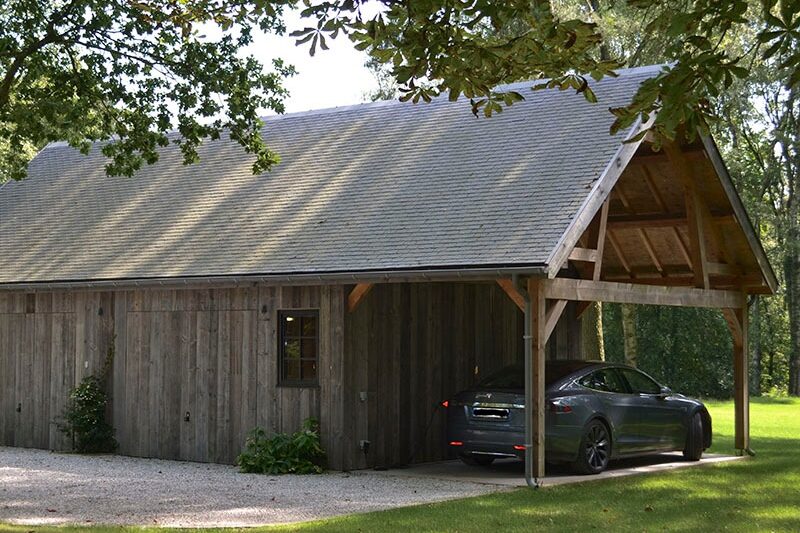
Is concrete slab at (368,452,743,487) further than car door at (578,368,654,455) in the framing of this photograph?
No

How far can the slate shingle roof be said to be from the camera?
53.3ft

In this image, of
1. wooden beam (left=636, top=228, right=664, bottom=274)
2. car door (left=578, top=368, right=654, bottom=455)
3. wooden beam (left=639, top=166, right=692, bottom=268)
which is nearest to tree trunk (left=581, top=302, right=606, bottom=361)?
wooden beam (left=636, top=228, right=664, bottom=274)

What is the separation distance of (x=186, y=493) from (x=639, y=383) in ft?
22.1

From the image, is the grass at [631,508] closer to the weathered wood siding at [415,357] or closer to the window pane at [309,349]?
the weathered wood siding at [415,357]

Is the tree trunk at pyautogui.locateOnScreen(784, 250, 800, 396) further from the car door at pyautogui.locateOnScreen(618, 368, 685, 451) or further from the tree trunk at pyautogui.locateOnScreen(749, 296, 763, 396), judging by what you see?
the car door at pyautogui.locateOnScreen(618, 368, 685, 451)

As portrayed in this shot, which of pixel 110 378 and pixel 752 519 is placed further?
pixel 110 378

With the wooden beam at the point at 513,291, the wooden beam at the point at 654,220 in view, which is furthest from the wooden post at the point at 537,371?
the wooden beam at the point at 654,220

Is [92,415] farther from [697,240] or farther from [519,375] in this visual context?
[697,240]

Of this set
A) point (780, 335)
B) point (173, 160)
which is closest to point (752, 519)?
point (173, 160)

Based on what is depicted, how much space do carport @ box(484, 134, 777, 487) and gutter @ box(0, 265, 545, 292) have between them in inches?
19.0

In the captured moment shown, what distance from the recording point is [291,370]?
17.6 m

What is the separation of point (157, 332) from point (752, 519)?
9.90 metres

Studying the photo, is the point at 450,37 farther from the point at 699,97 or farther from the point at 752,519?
the point at 752,519

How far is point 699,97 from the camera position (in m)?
7.54
